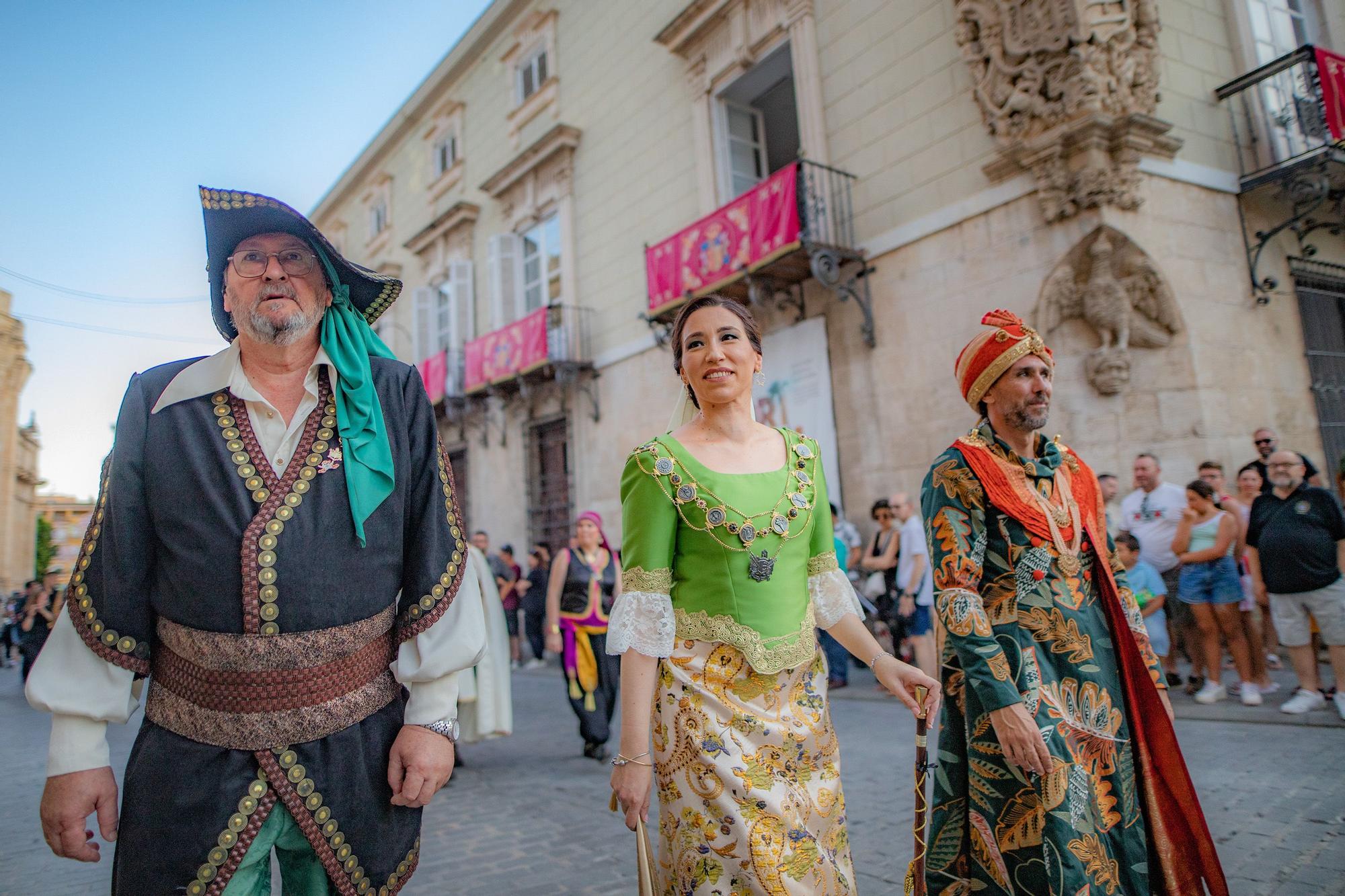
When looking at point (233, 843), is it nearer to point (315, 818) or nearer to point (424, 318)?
point (315, 818)

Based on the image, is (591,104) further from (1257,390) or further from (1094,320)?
(1257,390)

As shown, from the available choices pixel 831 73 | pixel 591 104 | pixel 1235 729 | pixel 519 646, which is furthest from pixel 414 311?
pixel 1235 729

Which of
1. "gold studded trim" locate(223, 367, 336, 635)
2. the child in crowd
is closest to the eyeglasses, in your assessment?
"gold studded trim" locate(223, 367, 336, 635)

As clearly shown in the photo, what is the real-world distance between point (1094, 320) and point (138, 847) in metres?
8.16

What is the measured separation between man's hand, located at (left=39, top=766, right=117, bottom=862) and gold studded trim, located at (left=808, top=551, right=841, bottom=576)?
1666 millimetres

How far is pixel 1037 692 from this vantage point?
2.28 meters

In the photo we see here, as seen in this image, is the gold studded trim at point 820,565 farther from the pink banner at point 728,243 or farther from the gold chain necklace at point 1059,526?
the pink banner at point 728,243

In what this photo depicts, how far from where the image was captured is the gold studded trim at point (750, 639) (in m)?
1.97

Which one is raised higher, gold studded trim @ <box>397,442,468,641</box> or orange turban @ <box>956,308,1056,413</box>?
orange turban @ <box>956,308,1056,413</box>

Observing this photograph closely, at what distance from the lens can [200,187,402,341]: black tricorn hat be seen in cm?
175

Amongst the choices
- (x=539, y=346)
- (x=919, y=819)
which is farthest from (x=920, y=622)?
(x=539, y=346)

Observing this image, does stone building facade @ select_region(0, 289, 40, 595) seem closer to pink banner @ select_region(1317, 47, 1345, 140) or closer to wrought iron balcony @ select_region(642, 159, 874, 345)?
wrought iron balcony @ select_region(642, 159, 874, 345)

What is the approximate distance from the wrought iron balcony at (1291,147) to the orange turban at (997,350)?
7526 millimetres

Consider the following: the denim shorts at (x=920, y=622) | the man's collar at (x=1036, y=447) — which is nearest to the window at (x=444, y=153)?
the denim shorts at (x=920, y=622)
